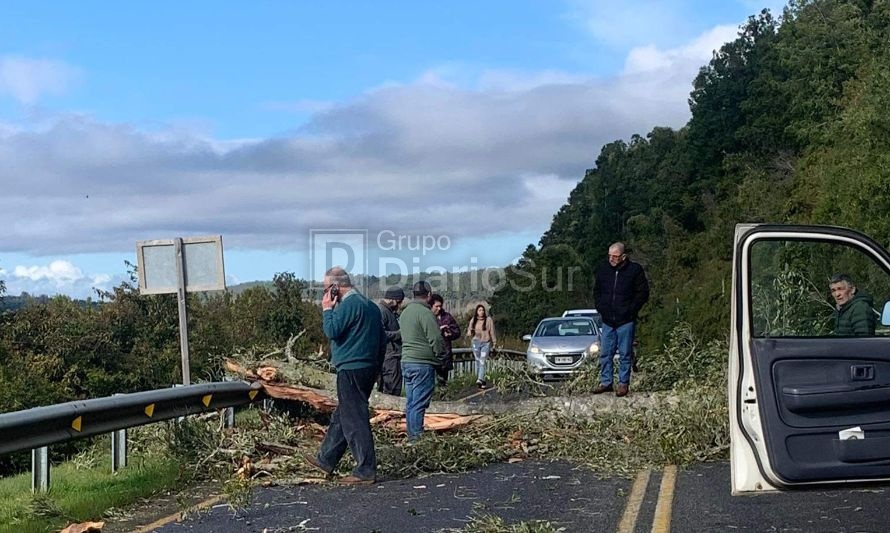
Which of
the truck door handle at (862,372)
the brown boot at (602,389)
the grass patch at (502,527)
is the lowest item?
the grass patch at (502,527)

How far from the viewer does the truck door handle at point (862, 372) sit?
654cm

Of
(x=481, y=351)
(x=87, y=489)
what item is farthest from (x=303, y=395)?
(x=481, y=351)

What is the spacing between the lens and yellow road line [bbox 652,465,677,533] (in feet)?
25.8

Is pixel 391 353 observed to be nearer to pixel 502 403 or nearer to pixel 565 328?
pixel 502 403

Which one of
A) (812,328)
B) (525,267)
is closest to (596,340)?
(812,328)

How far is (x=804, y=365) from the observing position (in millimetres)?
6617

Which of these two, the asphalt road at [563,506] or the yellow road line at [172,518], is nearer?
the asphalt road at [563,506]

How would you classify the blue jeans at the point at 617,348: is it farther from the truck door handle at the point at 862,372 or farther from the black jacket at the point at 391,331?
the truck door handle at the point at 862,372

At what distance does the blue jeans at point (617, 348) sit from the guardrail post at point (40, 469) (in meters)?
6.26

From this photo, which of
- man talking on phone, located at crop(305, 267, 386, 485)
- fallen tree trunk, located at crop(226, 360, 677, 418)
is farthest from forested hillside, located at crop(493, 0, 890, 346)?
man talking on phone, located at crop(305, 267, 386, 485)

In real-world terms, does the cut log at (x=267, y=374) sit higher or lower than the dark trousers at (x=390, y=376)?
higher

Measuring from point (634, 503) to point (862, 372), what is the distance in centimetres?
280

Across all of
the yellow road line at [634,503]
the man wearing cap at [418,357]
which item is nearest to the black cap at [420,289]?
the man wearing cap at [418,357]

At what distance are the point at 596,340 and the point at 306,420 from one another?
482 inches
